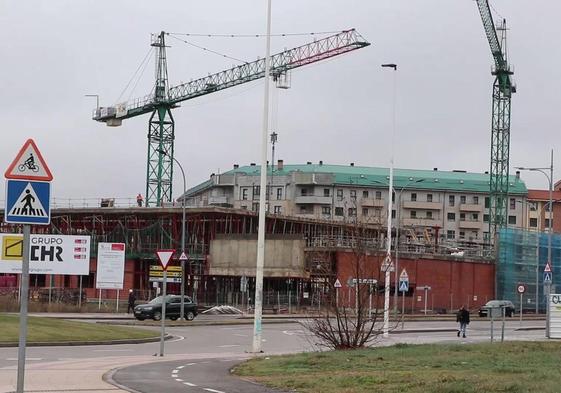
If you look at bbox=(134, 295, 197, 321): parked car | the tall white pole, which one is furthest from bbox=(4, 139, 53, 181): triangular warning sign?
bbox=(134, 295, 197, 321): parked car

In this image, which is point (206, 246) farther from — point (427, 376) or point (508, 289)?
point (427, 376)

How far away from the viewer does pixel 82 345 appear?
105 feet

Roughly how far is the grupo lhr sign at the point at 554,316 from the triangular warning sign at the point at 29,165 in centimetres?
2840

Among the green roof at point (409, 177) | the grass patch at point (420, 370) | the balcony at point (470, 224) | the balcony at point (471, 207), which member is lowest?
the grass patch at point (420, 370)

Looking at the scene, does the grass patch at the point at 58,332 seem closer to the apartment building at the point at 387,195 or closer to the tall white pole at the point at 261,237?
the tall white pole at the point at 261,237

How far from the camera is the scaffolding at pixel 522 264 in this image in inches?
3378

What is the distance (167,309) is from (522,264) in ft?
145

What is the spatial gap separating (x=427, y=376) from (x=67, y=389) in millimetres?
6474

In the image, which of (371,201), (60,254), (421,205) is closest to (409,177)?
(421,205)

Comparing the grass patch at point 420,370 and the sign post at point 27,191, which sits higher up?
the sign post at point 27,191

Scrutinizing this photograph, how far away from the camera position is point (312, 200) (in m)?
143

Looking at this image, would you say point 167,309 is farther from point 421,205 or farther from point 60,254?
point 421,205

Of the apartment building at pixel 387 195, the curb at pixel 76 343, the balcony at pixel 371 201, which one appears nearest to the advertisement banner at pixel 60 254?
the curb at pixel 76 343

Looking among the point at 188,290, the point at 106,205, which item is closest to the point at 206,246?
the point at 188,290
